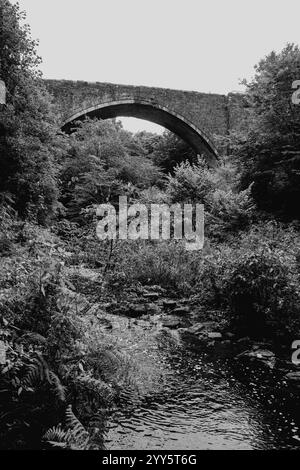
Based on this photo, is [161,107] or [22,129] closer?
[22,129]

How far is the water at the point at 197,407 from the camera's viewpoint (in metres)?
4.15

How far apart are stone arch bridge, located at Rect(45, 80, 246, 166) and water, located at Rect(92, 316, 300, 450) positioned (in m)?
15.9

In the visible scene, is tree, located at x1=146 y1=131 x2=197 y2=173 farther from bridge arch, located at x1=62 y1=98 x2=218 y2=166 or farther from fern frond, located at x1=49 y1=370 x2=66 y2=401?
fern frond, located at x1=49 y1=370 x2=66 y2=401

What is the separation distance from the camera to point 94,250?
36.0 feet

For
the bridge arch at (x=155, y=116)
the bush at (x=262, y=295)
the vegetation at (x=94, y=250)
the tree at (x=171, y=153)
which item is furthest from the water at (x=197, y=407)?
the tree at (x=171, y=153)

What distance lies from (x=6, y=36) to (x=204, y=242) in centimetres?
735

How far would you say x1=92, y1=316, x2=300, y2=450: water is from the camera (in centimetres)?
415

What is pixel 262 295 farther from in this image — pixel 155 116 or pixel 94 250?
pixel 155 116

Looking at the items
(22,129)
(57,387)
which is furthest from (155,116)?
(57,387)

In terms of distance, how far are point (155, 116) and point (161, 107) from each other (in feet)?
4.03

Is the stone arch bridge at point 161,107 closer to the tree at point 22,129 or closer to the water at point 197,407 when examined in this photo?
the tree at point 22,129

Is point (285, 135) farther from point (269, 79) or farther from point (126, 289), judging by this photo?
point (126, 289)

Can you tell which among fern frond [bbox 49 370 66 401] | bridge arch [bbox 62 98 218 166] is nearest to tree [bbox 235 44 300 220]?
bridge arch [bbox 62 98 218 166]

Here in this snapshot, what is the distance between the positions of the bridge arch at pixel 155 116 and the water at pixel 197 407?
626 inches
